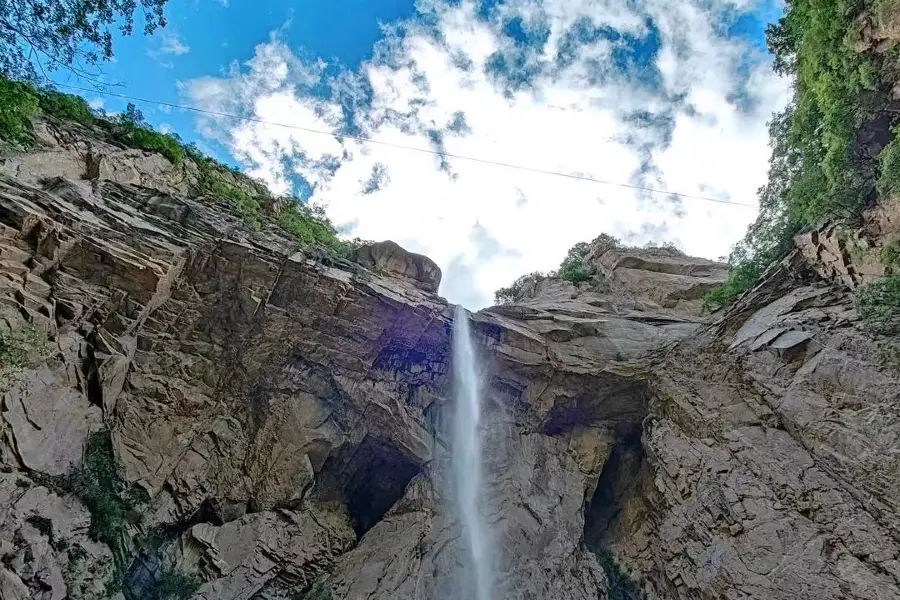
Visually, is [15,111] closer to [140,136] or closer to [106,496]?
[140,136]

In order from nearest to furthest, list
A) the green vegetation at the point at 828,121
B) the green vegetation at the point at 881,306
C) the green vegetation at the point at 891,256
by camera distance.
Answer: the green vegetation at the point at 881,306 < the green vegetation at the point at 891,256 < the green vegetation at the point at 828,121

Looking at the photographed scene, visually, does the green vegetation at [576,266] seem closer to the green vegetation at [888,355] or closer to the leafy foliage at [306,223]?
→ the leafy foliage at [306,223]

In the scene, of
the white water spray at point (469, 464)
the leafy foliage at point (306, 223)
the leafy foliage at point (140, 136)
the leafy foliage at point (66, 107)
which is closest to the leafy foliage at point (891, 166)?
the white water spray at point (469, 464)

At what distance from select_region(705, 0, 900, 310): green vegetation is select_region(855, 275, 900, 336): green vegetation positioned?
188 centimetres

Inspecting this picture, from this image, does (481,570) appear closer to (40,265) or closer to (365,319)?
(365,319)

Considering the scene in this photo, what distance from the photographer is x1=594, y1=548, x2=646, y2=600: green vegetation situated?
1374cm

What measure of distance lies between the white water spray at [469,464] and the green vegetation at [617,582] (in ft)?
Result: 11.7

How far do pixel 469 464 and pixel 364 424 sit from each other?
11.6 feet

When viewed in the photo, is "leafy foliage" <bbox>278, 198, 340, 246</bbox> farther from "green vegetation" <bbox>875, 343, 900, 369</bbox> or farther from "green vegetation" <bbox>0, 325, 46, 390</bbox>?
"green vegetation" <bbox>875, 343, 900, 369</bbox>

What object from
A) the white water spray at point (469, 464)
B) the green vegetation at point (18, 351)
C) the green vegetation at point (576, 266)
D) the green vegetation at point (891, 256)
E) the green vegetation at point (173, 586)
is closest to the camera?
the green vegetation at point (18, 351)

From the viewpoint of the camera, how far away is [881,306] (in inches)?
396

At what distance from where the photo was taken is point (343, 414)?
14547 mm

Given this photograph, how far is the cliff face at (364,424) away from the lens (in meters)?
9.68

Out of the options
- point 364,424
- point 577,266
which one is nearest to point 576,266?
point 577,266
